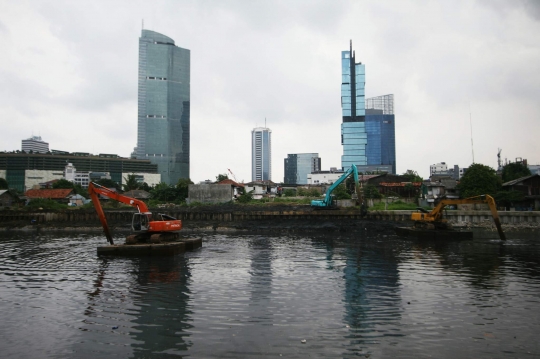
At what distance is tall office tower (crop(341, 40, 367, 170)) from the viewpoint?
177 metres

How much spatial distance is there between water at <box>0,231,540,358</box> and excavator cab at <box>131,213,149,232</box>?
2578mm

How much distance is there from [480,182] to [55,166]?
533 ft

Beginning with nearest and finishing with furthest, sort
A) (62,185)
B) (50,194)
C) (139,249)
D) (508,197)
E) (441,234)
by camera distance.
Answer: (139,249)
(441,234)
(508,197)
(50,194)
(62,185)

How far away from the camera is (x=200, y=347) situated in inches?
379

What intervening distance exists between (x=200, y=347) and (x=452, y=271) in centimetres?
1549

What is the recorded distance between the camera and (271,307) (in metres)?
13.3

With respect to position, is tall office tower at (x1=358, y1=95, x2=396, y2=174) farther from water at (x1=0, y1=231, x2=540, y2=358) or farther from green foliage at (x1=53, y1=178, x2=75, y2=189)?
water at (x1=0, y1=231, x2=540, y2=358)

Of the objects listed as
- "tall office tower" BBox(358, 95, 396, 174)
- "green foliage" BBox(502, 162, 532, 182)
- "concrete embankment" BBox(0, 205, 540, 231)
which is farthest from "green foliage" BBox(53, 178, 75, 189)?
"tall office tower" BBox(358, 95, 396, 174)

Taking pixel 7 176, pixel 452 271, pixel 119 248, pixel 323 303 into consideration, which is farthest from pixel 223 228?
pixel 7 176

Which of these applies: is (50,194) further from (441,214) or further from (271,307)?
(271,307)

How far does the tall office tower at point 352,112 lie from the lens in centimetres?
17662

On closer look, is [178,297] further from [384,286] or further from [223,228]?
[223,228]

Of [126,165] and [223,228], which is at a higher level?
[126,165]

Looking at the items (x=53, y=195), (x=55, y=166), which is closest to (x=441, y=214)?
(x=53, y=195)
